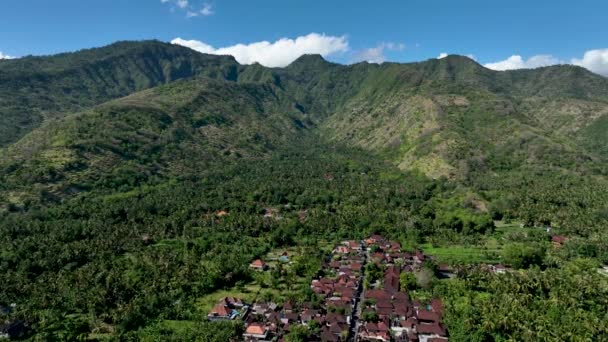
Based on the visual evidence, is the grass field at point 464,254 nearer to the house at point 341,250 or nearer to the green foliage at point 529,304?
the green foliage at point 529,304

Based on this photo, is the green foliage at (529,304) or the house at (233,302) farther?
the house at (233,302)

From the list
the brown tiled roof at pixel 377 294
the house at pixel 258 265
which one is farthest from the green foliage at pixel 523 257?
the house at pixel 258 265

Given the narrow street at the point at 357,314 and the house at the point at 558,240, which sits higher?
the house at the point at 558,240

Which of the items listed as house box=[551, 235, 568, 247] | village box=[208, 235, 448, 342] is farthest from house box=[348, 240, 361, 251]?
house box=[551, 235, 568, 247]

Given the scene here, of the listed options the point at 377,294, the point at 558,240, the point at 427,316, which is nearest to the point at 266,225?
the point at 377,294

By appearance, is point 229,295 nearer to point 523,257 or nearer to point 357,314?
point 357,314

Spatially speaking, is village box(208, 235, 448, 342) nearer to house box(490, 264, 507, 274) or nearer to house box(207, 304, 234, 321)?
house box(207, 304, 234, 321)

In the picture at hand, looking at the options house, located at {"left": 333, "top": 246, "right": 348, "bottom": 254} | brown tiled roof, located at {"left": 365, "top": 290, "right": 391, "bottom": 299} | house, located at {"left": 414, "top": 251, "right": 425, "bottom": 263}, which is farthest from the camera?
house, located at {"left": 333, "top": 246, "right": 348, "bottom": 254}

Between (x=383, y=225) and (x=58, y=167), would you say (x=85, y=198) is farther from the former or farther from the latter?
(x=383, y=225)
